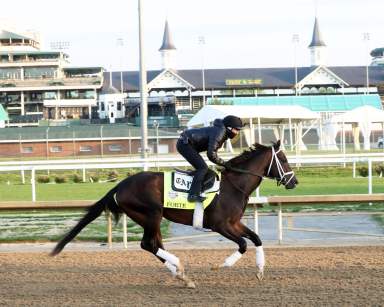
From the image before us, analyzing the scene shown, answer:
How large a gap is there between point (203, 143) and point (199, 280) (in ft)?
5.09

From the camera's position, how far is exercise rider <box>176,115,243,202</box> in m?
8.08

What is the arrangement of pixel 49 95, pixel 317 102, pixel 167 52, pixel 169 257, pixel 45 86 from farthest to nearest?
pixel 167 52
pixel 49 95
pixel 45 86
pixel 317 102
pixel 169 257

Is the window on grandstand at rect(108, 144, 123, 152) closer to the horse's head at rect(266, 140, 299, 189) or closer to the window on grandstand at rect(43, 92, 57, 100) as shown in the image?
the window on grandstand at rect(43, 92, 57, 100)

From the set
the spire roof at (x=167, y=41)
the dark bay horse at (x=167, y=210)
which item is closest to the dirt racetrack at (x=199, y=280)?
the dark bay horse at (x=167, y=210)

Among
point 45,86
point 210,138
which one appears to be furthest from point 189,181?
point 45,86

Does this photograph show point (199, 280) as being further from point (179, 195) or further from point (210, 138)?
point (210, 138)

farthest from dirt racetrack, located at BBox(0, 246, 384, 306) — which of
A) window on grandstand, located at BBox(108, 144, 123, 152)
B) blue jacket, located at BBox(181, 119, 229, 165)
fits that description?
window on grandstand, located at BBox(108, 144, 123, 152)

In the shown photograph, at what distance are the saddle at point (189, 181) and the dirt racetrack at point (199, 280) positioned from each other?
1.02 metres

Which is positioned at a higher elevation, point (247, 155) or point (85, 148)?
point (247, 155)

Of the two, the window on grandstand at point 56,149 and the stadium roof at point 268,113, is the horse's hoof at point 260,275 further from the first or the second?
the window on grandstand at point 56,149

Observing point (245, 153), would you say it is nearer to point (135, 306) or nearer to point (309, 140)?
point (135, 306)

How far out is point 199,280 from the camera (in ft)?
26.7

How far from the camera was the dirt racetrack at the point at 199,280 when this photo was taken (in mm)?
6957

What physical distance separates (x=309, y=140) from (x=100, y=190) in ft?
137
